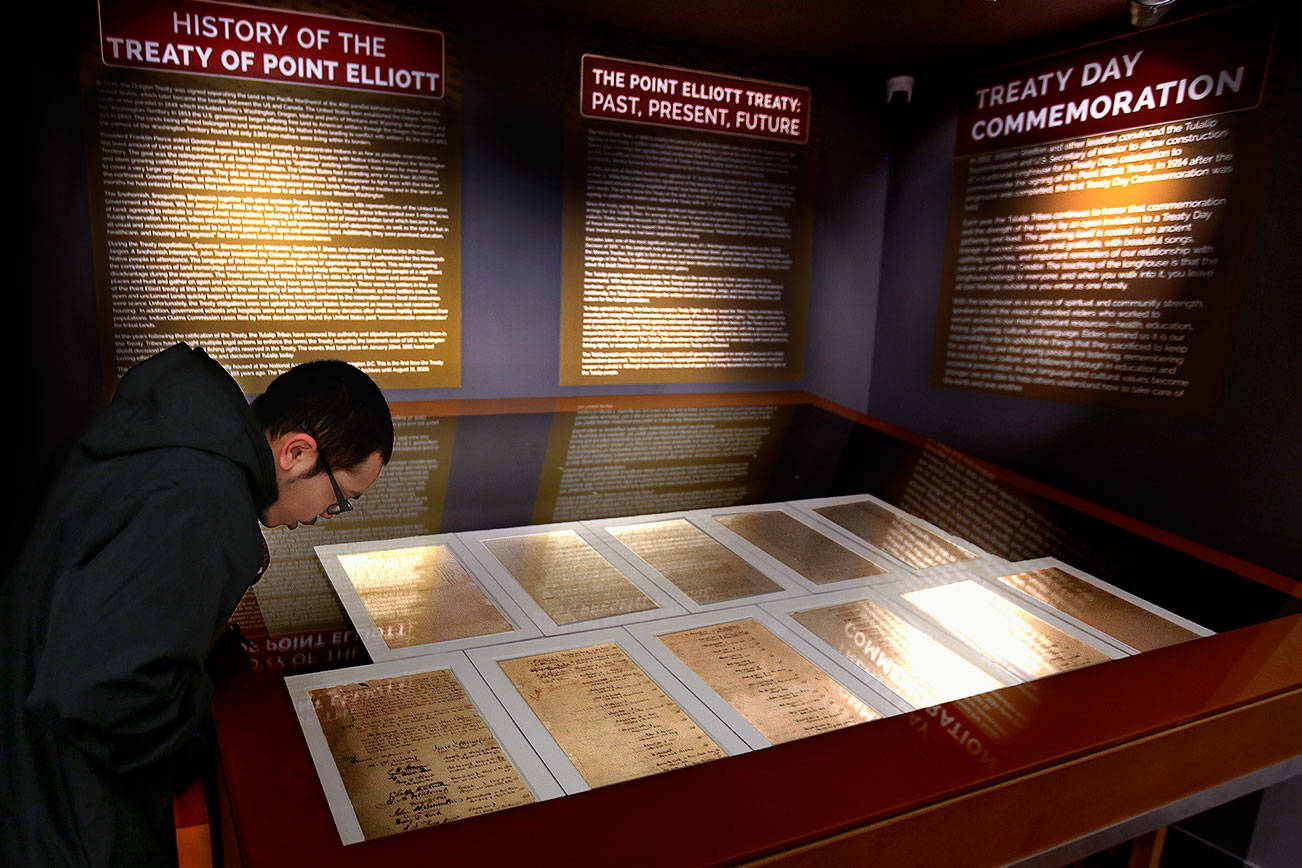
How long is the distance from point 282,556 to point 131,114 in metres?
2.01

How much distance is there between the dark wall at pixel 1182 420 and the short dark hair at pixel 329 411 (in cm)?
223

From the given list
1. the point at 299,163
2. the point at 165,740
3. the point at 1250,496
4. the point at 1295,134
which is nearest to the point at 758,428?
the point at 1250,496

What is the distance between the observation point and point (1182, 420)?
2330 mm

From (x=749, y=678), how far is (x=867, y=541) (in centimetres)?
56

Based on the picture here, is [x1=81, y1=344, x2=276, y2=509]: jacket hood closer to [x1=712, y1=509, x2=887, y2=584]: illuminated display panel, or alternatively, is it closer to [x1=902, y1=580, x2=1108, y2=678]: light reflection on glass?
[x1=712, y1=509, x2=887, y2=584]: illuminated display panel

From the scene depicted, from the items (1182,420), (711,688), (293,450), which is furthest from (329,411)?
(1182,420)

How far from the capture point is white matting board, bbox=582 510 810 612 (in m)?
1.18

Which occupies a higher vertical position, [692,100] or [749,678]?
[692,100]

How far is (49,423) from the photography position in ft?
8.32

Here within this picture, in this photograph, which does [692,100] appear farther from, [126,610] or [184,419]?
[126,610]

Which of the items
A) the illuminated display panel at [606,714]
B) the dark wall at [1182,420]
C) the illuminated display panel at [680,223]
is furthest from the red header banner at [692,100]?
the illuminated display panel at [606,714]

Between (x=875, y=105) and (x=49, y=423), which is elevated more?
(x=875, y=105)

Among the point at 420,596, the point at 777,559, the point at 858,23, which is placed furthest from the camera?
the point at 858,23

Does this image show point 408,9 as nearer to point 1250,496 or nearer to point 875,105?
point 875,105
